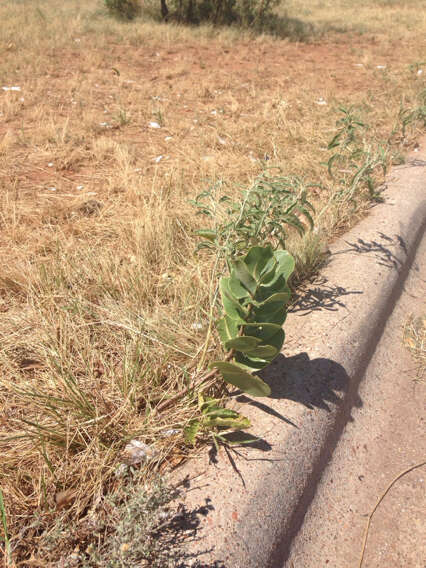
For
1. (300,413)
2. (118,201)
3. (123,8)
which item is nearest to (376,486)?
(300,413)

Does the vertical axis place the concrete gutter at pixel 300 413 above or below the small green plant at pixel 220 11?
below

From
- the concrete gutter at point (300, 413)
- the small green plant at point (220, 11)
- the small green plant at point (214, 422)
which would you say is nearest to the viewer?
the concrete gutter at point (300, 413)

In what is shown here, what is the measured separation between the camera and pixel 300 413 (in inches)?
53.9

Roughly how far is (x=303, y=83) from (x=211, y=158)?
112 inches

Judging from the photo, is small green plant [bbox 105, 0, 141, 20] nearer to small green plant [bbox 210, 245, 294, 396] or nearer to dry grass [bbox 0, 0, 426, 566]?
dry grass [bbox 0, 0, 426, 566]

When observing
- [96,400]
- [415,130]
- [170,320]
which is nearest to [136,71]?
[415,130]

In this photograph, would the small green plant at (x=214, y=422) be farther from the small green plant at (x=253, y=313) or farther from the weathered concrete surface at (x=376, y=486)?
the weathered concrete surface at (x=376, y=486)

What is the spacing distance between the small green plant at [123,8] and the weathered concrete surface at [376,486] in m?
9.49

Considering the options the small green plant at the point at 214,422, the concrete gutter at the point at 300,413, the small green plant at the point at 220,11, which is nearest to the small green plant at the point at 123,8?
the small green plant at the point at 220,11

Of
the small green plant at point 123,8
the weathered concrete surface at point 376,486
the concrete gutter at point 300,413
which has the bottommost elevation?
the weathered concrete surface at point 376,486

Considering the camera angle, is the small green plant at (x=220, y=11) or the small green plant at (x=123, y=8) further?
the small green plant at (x=123, y=8)

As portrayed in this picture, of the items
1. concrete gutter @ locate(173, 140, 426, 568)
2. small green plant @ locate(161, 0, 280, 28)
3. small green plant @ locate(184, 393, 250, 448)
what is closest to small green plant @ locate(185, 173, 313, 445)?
small green plant @ locate(184, 393, 250, 448)

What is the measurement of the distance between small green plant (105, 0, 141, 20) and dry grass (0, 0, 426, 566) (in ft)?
7.22

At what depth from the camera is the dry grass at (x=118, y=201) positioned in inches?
49.3
